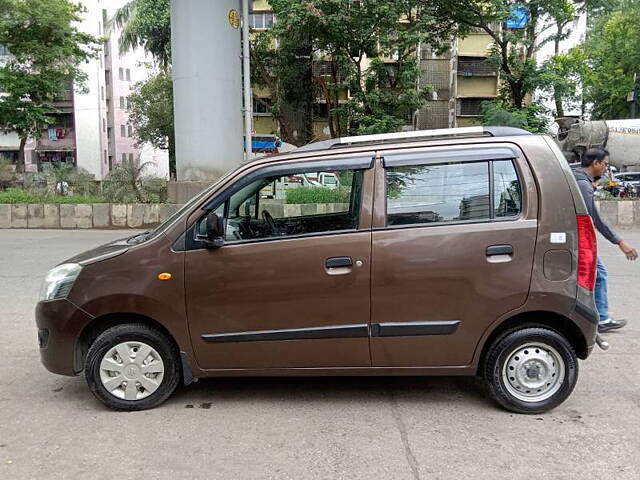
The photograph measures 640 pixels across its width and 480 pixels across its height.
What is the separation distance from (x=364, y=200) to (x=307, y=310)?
0.84 metres

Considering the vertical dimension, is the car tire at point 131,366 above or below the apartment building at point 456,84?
below

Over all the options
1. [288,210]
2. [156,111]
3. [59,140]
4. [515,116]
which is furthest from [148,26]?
[59,140]

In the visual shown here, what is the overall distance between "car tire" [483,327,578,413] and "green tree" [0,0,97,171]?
24.4m

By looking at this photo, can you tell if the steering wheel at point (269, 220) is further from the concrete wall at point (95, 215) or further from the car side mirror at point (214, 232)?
the concrete wall at point (95, 215)

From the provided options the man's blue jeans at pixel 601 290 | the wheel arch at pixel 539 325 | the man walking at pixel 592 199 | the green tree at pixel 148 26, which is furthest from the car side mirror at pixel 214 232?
the green tree at pixel 148 26

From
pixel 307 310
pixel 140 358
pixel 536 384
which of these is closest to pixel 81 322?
pixel 140 358

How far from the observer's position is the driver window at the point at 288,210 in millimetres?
4008

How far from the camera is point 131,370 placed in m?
4.04

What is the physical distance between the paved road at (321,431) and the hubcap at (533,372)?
0.18 metres

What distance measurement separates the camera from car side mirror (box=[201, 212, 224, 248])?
12.6ft

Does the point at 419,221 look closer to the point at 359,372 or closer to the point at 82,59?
the point at 359,372

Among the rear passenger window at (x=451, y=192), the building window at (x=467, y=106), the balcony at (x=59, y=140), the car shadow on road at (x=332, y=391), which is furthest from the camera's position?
the balcony at (x=59, y=140)

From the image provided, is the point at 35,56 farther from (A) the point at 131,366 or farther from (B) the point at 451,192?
(B) the point at 451,192

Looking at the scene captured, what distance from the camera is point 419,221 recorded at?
3930mm
